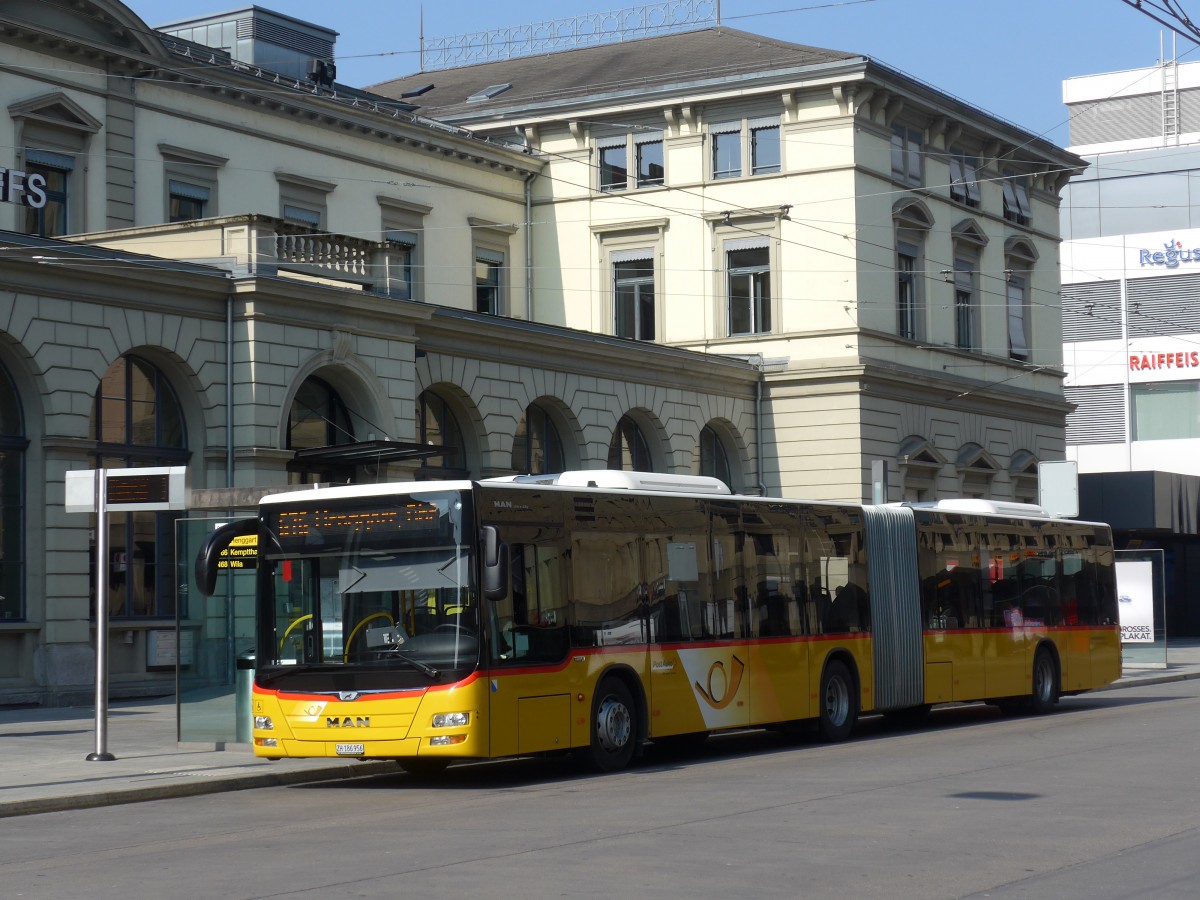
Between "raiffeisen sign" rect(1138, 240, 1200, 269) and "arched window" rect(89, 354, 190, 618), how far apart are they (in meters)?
56.4

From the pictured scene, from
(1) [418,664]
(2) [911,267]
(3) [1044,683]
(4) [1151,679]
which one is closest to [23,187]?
(1) [418,664]

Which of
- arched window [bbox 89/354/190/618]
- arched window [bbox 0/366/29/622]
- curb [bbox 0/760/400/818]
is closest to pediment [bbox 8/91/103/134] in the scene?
arched window [bbox 89/354/190/618]

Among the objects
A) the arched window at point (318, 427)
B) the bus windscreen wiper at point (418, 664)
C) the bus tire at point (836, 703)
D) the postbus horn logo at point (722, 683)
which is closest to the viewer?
the bus windscreen wiper at point (418, 664)

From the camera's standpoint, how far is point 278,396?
2864cm

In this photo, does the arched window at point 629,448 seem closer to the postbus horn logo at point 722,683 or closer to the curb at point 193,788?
the postbus horn logo at point 722,683

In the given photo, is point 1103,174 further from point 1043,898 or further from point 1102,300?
point 1043,898

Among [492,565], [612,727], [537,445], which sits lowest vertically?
[612,727]

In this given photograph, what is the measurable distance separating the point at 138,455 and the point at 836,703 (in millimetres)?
11669

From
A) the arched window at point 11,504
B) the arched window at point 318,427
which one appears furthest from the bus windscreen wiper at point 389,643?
the arched window at point 318,427

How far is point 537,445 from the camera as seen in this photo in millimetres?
37469

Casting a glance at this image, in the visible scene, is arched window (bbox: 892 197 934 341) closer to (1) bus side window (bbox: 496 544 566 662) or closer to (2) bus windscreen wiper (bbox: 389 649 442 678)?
(1) bus side window (bbox: 496 544 566 662)

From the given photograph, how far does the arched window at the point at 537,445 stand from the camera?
3703cm

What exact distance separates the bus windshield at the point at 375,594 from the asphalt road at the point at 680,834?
3.88 feet

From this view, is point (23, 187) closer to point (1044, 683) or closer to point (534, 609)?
point (534, 609)
